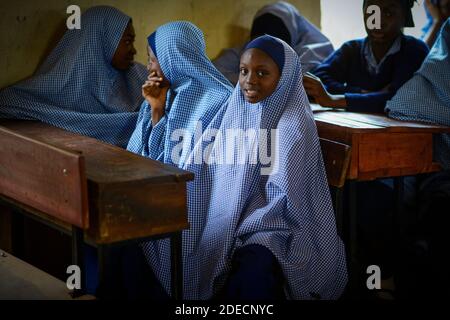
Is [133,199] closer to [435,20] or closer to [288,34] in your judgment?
A: [288,34]

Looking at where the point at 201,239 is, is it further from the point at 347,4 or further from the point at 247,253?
the point at 347,4

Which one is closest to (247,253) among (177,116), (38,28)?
(177,116)

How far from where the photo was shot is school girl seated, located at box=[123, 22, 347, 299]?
3.29 m

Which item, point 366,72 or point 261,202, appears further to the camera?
point 366,72

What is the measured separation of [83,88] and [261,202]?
4.40ft

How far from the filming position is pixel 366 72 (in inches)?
182

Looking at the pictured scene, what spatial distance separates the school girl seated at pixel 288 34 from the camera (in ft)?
16.7

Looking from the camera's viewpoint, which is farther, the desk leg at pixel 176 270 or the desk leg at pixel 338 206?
the desk leg at pixel 338 206

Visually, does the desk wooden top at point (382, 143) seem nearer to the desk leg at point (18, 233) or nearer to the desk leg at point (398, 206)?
the desk leg at point (398, 206)

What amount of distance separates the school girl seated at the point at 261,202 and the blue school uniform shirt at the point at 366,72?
2.93 ft

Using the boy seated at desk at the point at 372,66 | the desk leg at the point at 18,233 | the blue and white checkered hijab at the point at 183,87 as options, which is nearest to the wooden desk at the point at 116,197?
the blue and white checkered hijab at the point at 183,87

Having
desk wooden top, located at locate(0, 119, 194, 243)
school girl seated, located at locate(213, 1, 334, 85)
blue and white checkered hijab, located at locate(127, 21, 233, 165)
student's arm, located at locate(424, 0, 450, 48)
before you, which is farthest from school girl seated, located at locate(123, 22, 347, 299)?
student's arm, located at locate(424, 0, 450, 48)

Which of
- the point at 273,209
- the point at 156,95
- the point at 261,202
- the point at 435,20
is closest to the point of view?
the point at 273,209

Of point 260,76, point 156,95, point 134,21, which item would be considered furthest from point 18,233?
point 260,76
